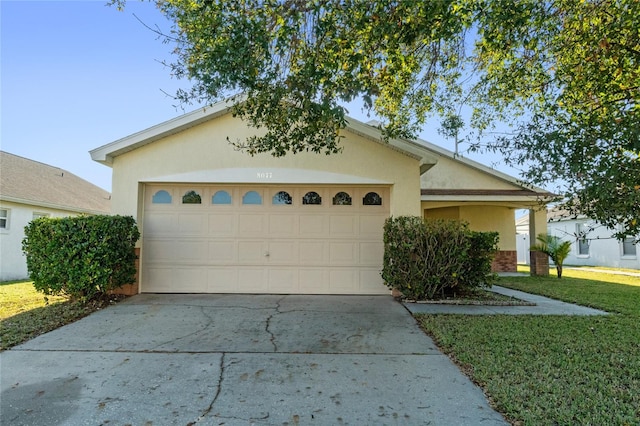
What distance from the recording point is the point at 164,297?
27.2ft

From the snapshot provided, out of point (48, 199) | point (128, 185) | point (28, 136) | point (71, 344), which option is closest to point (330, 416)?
point (71, 344)

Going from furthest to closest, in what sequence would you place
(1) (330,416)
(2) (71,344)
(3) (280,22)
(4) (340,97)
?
1. (3) (280,22)
2. (4) (340,97)
3. (2) (71,344)
4. (1) (330,416)

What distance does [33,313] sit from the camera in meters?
6.88

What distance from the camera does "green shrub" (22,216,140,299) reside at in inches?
282

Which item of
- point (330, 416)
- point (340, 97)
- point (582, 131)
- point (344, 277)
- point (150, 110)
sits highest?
point (150, 110)

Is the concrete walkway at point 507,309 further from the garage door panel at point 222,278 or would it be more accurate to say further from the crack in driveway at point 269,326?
the garage door panel at point 222,278

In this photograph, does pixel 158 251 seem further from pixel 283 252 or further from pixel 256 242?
pixel 283 252

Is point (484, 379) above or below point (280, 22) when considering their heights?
below

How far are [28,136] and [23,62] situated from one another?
721 cm

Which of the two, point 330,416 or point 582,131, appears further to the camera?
point 582,131

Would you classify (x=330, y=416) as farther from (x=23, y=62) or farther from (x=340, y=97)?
(x=23, y=62)

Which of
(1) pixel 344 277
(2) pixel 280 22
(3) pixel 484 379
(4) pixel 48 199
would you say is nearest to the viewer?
(3) pixel 484 379

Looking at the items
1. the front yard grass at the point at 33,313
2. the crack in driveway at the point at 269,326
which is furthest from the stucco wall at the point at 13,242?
the crack in driveway at the point at 269,326

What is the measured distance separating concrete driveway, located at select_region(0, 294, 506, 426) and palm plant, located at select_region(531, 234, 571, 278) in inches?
413
